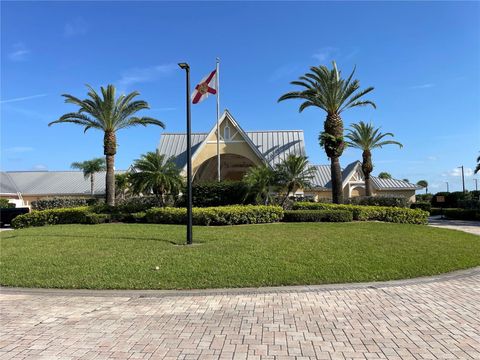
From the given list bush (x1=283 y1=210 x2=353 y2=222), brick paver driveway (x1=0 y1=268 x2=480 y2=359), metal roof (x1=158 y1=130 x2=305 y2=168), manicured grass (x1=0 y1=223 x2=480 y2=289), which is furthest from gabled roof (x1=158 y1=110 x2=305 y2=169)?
brick paver driveway (x1=0 y1=268 x2=480 y2=359)

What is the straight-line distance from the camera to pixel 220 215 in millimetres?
19344

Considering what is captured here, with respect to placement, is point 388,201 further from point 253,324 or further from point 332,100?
point 253,324

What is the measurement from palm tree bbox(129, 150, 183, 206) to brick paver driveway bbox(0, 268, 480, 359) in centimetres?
1658

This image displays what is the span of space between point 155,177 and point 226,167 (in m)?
20.1

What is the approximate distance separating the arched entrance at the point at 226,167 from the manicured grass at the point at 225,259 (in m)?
24.8

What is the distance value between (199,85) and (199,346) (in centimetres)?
1846

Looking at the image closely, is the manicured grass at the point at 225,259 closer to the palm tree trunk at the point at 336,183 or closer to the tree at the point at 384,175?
the palm tree trunk at the point at 336,183

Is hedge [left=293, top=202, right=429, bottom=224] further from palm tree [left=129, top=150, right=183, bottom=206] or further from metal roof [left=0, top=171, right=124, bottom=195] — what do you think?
metal roof [left=0, top=171, right=124, bottom=195]

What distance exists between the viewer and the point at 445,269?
9.81 metres

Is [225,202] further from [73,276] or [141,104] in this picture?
[73,276]

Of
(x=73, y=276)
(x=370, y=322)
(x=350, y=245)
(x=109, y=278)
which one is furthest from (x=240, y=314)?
(x=350, y=245)

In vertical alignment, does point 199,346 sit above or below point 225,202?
below

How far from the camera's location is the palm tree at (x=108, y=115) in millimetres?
→ 26500

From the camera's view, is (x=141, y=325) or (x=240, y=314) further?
(x=240, y=314)
